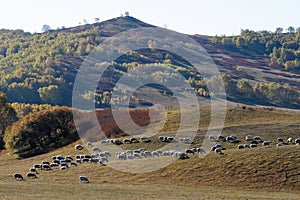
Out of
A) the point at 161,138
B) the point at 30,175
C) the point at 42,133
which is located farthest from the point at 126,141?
the point at 42,133

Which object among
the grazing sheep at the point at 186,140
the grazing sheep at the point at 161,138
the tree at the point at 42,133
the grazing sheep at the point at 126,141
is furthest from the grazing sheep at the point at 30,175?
the tree at the point at 42,133

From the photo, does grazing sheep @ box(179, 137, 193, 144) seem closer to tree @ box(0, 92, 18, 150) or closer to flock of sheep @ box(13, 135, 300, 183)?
flock of sheep @ box(13, 135, 300, 183)

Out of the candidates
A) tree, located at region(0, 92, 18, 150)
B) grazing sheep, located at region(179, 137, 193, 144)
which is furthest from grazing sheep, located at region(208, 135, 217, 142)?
tree, located at region(0, 92, 18, 150)

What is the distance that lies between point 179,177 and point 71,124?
178ft

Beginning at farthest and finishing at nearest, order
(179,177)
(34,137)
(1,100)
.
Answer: (1,100) < (34,137) < (179,177)

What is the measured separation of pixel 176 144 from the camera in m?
82.6

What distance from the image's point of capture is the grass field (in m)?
50.8

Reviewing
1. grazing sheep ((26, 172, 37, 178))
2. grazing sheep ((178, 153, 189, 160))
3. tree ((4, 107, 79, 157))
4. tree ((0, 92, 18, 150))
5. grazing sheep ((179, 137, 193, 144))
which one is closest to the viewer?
grazing sheep ((26, 172, 37, 178))

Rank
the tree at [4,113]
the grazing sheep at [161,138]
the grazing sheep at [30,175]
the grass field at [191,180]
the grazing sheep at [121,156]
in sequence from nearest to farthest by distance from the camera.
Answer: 1. the grass field at [191,180]
2. the grazing sheep at [30,175]
3. the grazing sheep at [121,156]
4. the grazing sheep at [161,138]
5. the tree at [4,113]

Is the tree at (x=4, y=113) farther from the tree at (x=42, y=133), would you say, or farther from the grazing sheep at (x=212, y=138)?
the grazing sheep at (x=212, y=138)

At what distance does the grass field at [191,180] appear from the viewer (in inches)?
1999

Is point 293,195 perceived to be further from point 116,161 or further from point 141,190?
point 116,161

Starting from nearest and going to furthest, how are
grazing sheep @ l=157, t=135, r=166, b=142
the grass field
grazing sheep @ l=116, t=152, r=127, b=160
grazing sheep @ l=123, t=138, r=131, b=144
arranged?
the grass field < grazing sheep @ l=116, t=152, r=127, b=160 < grazing sheep @ l=157, t=135, r=166, b=142 < grazing sheep @ l=123, t=138, r=131, b=144

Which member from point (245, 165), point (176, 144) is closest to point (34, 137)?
point (176, 144)
